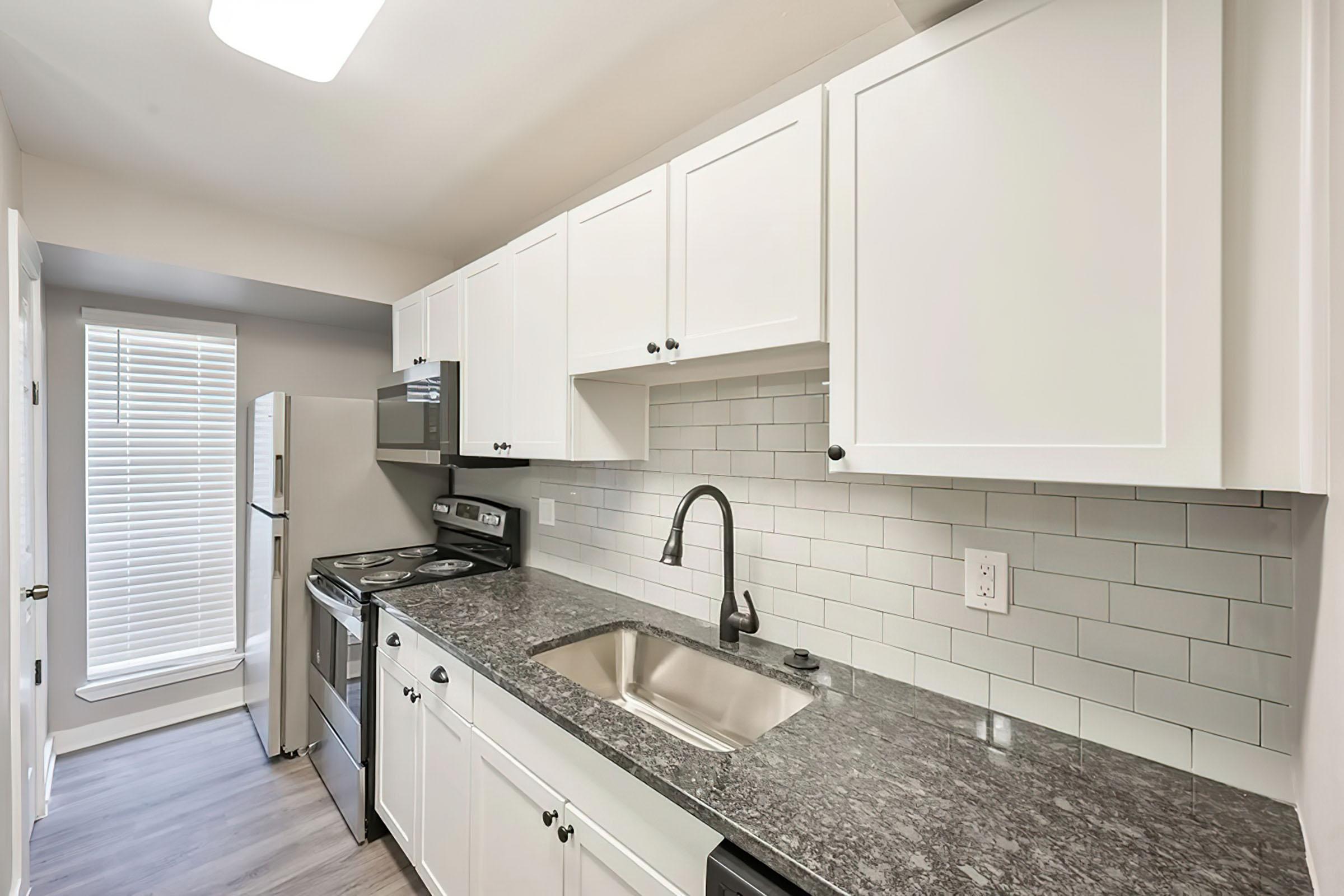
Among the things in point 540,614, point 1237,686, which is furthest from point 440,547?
point 1237,686

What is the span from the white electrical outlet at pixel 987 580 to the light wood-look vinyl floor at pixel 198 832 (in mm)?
2031

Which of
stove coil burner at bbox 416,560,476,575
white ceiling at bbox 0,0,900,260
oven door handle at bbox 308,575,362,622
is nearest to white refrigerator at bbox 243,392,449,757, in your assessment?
oven door handle at bbox 308,575,362,622

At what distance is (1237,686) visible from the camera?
958 millimetres

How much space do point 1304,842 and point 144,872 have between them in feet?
10.2

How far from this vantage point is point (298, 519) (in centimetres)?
267

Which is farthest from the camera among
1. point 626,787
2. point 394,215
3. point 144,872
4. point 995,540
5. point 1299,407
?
point 394,215

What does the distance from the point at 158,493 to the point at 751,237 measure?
3.34m

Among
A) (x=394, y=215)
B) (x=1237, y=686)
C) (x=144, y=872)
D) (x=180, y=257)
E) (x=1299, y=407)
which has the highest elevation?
(x=394, y=215)

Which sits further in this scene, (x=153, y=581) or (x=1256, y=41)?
(x=153, y=581)

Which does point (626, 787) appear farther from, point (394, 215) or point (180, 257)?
point (180, 257)

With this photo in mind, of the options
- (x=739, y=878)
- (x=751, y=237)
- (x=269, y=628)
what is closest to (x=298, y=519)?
Result: (x=269, y=628)

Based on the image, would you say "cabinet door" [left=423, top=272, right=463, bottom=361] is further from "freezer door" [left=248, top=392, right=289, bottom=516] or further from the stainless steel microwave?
"freezer door" [left=248, top=392, right=289, bottom=516]

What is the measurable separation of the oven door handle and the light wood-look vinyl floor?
80 centimetres

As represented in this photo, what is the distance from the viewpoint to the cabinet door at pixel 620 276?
1474 millimetres
